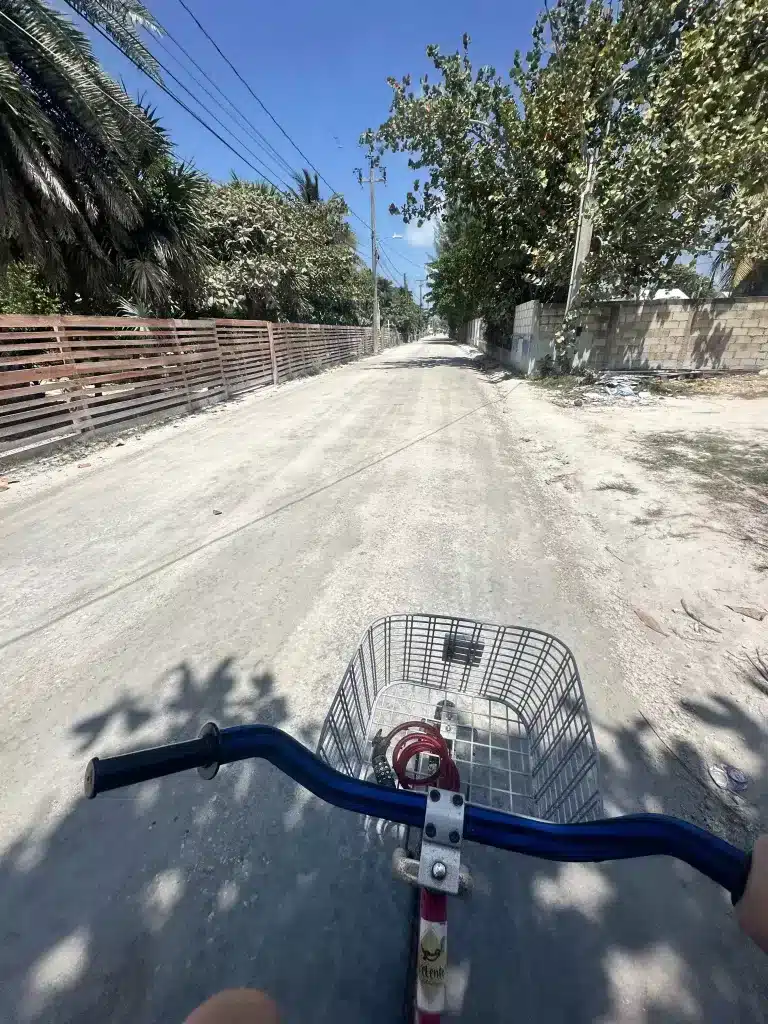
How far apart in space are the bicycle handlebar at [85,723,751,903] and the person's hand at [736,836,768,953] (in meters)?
0.02

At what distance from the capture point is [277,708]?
2.04 m

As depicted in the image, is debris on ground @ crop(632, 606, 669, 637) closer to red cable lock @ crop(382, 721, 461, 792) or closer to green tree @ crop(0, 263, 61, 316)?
red cable lock @ crop(382, 721, 461, 792)

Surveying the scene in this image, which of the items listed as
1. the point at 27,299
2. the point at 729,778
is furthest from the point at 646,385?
the point at 27,299

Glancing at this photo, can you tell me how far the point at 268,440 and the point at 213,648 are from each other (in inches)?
191

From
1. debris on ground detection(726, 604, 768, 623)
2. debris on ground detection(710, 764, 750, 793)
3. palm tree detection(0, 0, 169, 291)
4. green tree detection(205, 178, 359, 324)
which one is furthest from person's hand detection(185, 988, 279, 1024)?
green tree detection(205, 178, 359, 324)

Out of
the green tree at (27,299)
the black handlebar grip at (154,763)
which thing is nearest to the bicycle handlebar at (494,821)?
the black handlebar grip at (154,763)

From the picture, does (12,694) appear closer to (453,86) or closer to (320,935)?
(320,935)

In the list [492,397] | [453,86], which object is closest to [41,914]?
[492,397]

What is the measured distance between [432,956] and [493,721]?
114cm

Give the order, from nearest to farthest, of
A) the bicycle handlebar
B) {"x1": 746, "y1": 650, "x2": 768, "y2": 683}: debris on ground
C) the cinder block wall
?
the bicycle handlebar
{"x1": 746, "y1": 650, "x2": 768, "y2": 683}: debris on ground
the cinder block wall

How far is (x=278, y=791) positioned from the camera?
5.58 feet

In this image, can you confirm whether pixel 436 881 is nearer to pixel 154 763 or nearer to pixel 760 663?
pixel 154 763

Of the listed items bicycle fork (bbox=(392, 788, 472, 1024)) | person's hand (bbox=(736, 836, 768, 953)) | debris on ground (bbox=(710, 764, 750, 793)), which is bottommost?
debris on ground (bbox=(710, 764, 750, 793))

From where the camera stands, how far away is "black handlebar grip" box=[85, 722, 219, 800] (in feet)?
2.41
